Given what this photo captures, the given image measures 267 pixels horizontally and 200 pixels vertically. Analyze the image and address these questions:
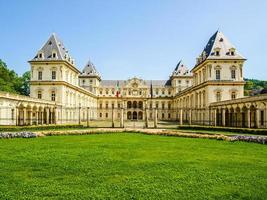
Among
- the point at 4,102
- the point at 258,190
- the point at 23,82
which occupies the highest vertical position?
the point at 23,82

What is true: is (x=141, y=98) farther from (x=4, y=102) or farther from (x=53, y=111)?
(x=4, y=102)

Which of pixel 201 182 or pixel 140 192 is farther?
pixel 201 182

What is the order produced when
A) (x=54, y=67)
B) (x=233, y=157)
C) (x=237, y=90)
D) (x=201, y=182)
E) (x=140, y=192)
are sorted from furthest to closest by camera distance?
(x=54, y=67) → (x=237, y=90) → (x=233, y=157) → (x=201, y=182) → (x=140, y=192)

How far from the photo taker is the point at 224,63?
45562 mm

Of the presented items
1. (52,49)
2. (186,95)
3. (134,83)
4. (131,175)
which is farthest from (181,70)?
(131,175)

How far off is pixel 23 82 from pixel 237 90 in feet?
168

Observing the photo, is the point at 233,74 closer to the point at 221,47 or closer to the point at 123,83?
the point at 221,47

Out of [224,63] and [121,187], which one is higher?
[224,63]

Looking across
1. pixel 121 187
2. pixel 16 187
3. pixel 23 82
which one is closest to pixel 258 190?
pixel 121 187

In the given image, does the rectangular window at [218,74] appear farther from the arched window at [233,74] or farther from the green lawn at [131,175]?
the green lawn at [131,175]

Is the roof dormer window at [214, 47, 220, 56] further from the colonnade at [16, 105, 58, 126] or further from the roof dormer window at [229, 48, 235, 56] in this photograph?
the colonnade at [16, 105, 58, 126]

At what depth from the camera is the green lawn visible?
6938 mm

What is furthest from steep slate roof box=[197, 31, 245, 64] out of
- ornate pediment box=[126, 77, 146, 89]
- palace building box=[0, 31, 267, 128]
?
→ ornate pediment box=[126, 77, 146, 89]

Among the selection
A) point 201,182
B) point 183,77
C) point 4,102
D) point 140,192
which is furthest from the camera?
point 183,77
